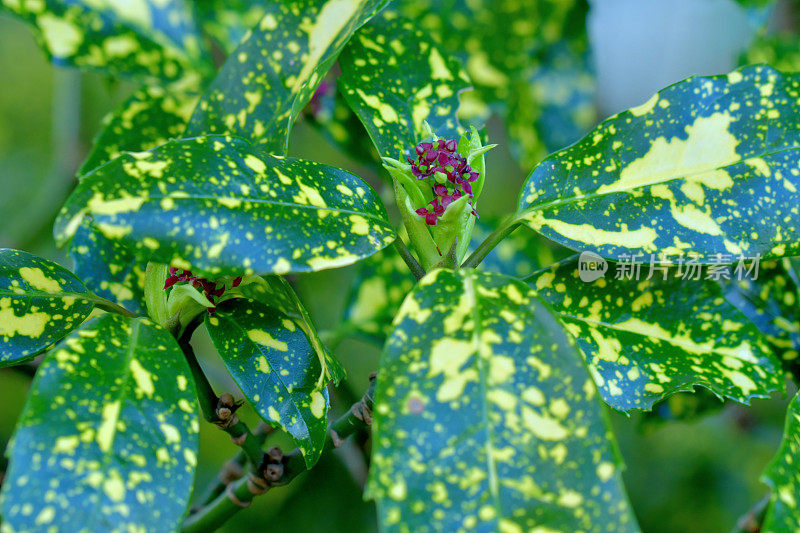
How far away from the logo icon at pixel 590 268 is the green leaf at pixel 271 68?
0.30 metres

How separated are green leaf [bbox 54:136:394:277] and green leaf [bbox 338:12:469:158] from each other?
0.12m

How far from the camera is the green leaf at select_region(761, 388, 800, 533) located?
43 centimetres

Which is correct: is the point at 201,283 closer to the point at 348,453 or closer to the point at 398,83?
the point at 398,83

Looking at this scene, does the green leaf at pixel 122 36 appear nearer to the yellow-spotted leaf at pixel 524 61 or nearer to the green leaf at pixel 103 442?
the yellow-spotted leaf at pixel 524 61

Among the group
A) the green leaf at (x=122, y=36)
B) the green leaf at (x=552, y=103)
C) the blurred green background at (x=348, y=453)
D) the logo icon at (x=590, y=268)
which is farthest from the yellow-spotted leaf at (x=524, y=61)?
the logo icon at (x=590, y=268)

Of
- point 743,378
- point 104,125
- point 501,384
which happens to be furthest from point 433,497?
point 104,125

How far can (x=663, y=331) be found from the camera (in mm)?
609

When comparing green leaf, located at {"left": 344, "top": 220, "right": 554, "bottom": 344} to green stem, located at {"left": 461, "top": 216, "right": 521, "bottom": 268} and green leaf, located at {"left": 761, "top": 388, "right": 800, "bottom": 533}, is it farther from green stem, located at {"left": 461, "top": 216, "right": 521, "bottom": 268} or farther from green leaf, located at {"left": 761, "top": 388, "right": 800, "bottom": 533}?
green leaf, located at {"left": 761, "top": 388, "right": 800, "bottom": 533}

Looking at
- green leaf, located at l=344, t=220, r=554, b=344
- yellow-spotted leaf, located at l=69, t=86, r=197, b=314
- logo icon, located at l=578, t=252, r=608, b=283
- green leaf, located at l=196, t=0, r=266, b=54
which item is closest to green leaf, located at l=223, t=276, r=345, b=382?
yellow-spotted leaf, located at l=69, t=86, r=197, b=314

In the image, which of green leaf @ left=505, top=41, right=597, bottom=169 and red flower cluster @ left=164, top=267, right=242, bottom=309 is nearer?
red flower cluster @ left=164, top=267, right=242, bottom=309

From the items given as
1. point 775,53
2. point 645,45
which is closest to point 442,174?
point 775,53

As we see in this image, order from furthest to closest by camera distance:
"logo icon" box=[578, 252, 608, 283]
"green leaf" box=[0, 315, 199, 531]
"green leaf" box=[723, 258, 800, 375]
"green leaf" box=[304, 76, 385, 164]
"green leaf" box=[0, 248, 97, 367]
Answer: "green leaf" box=[304, 76, 385, 164]
"green leaf" box=[723, 258, 800, 375]
"logo icon" box=[578, 252, 608, 283]
"green leaf" box=[0, 248, 97, 367]
"green leaf" box=[0, 315, 199, 531]

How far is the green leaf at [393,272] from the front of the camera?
933 millimetres

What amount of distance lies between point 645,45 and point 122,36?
3.87 feet
